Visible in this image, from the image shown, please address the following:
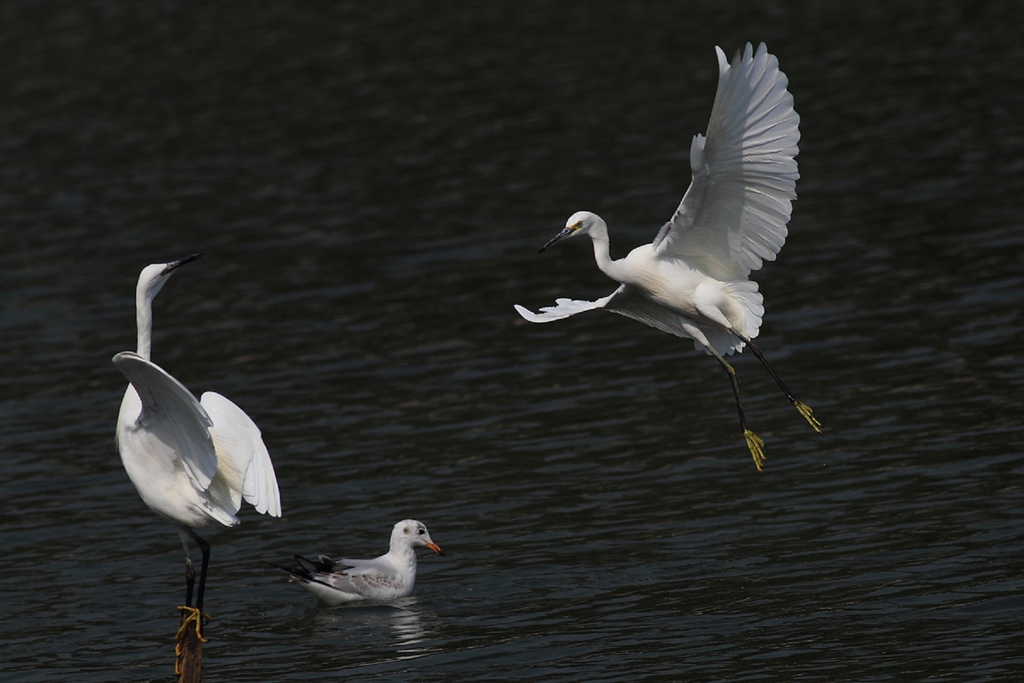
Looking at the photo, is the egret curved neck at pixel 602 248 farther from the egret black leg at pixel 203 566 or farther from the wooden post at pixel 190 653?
the wooden post at pixel 190 653

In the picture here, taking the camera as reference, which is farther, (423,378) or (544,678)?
(423,378)

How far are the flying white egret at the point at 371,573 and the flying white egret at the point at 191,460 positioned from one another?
2.48 meters

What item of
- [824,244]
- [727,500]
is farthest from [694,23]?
[727,500]

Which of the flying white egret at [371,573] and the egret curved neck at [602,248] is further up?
the egret curved neck at [602,248]

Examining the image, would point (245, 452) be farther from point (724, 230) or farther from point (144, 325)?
point (724, 230)

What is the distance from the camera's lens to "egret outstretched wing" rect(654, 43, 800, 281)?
438 inches

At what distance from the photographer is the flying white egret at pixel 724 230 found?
1123 centimetres

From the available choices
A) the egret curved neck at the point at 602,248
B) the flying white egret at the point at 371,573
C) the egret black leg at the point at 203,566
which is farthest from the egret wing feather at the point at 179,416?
the egret curved neck at the point at 602,248

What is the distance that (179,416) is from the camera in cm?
1109

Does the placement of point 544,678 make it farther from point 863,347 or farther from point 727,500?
point 863,347

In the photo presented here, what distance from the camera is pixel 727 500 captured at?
15.4 metres

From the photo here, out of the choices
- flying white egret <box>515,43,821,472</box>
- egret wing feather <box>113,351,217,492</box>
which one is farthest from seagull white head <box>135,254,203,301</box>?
flying white egret <box>515,43,821,472</box>

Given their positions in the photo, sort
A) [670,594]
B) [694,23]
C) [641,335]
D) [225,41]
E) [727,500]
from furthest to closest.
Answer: [225,41] < [694,23] < [641,335] < [727,500] < [670,594]

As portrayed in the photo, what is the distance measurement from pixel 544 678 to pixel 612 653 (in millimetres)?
635
